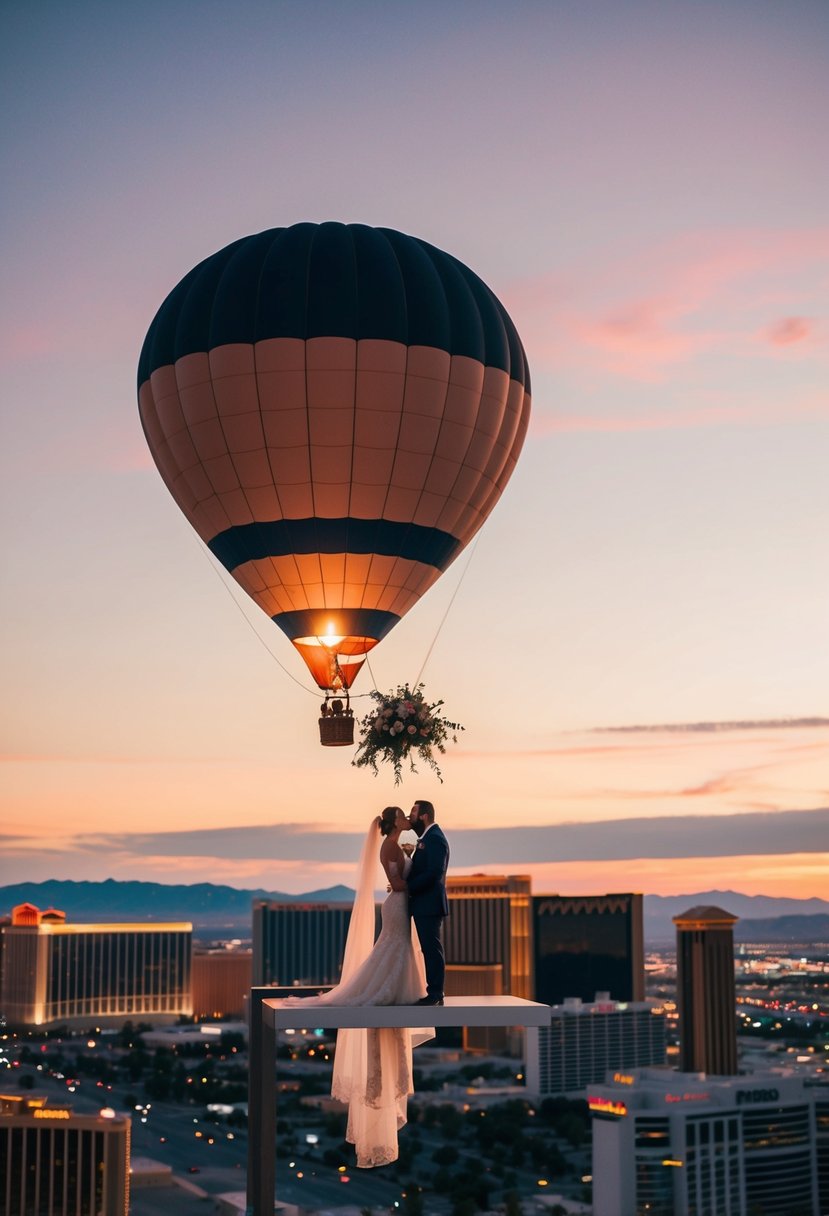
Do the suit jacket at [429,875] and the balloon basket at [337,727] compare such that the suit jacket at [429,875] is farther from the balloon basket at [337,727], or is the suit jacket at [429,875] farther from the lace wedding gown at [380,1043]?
the balloon basket at [337,727]

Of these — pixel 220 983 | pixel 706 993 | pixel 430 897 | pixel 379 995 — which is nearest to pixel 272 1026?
pixel 379 995

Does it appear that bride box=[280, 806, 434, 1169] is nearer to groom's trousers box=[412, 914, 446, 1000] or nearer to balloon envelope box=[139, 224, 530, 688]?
groom's trousers box=[412, 914, 446, 1000]

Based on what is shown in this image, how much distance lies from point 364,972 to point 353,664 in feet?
17.6

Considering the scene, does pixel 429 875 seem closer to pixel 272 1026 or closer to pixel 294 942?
pixel 272 1026

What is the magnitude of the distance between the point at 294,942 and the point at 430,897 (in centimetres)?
13316

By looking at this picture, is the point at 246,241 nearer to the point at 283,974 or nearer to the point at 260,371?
the point at 260,371

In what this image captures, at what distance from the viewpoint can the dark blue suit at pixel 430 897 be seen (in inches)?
387

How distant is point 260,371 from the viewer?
13.9 metres

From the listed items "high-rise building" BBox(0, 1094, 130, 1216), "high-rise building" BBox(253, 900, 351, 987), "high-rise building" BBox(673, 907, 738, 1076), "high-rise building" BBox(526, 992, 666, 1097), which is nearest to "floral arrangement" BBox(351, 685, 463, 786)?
"high-rise building" BBox(0, 1094, 130, 1216)

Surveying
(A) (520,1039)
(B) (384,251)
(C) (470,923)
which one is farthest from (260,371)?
(C) (470,923)

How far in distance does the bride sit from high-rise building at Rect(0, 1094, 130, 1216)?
136 ft

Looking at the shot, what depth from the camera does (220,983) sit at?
5610 inches

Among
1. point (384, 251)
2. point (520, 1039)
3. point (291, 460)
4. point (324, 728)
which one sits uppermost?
point (384, 251)

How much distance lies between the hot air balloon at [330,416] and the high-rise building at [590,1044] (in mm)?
78892
